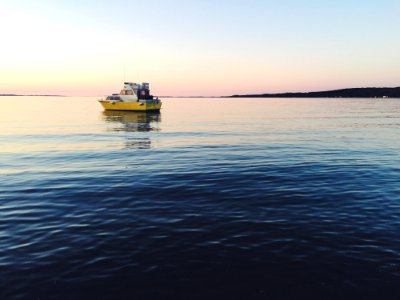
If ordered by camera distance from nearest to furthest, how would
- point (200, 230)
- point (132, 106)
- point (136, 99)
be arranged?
point (200, 230)
point (136, 99)
point (132, 106)

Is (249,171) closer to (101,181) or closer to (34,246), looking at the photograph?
(101,181)

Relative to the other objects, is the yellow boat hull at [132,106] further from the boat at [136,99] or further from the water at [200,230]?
the water at [200,230]

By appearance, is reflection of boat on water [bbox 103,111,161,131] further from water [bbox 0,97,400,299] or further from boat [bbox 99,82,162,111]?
water [bbox 0,97,400,299]

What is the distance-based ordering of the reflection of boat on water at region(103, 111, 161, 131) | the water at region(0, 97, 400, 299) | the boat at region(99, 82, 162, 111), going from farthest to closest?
the boat at region(99, 82, 162, 111), the reflection of boat on water at region(103, 111, 161, 131), the water at region(0, 97, 400, 299)

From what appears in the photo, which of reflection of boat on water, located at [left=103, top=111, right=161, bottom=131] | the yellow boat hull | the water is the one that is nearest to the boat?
the yellow boat hull

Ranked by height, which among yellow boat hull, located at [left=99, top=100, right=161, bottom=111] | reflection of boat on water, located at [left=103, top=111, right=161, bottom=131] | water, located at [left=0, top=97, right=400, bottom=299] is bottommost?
water, located at [left=0, top=97, right=400, bottom=299]

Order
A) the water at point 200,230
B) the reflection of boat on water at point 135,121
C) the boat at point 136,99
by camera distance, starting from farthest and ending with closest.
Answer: the boat at point 136,99
the reflection of boat on water at point 135,121
the water at point 200,230

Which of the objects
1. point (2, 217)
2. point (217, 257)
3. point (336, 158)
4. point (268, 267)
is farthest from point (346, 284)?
point (336, 158)

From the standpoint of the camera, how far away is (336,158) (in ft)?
74.5

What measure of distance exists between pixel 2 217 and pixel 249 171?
12606 millimetres

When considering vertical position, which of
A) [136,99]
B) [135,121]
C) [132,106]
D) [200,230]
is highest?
[136,99]

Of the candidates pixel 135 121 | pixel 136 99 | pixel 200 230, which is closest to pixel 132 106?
pixel 136 99

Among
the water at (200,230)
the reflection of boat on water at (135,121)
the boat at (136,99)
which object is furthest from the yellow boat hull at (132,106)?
the water at (200,230)

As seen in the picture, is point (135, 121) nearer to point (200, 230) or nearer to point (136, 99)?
point (136, 99)
